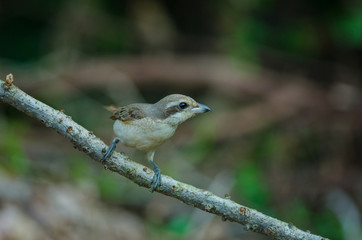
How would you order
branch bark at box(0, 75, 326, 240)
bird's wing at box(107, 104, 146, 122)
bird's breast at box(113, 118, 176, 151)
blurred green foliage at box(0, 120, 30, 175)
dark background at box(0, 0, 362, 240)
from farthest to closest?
dark background at box(0, 0, 362, 240) < blurred green foliage at box(0, 120, 30, 175) < bird's wing at box(107, 104, 146, 122) < bird's breast at box(113, 118, 176, 151) < branch bark at box(0, 75, 326, 240)

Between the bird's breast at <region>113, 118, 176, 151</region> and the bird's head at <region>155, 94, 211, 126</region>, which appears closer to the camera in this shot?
the bird's breast at <region>113, 118, 176, 151</region>

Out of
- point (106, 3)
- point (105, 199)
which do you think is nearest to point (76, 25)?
point (106, 3)

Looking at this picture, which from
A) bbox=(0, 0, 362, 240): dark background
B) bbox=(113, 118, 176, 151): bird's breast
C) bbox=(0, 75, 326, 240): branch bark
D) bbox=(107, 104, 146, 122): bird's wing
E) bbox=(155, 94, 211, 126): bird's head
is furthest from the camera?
bbox=(0, 0, 362, 240): dark background

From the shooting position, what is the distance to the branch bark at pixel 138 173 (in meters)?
3.25

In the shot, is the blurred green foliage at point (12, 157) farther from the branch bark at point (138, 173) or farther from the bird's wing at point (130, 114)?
the branch bark at point (138, 173)

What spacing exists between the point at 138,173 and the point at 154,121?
819 millimetres

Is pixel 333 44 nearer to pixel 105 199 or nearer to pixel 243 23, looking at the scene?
pixel 243 23

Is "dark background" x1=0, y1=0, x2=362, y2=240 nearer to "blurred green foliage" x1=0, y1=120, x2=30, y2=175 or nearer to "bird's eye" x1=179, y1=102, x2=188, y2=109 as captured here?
"blurred green foliage" x1=0, y1=120, x2=30, y2=175

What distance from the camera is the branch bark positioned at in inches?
128

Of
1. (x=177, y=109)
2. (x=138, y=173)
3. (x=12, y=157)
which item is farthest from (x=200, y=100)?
(x=138, y=173)

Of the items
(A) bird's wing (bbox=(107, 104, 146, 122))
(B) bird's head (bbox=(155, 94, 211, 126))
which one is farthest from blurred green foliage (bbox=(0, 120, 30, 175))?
(B) bird's head (bbox=(155, 94, 211, 126))

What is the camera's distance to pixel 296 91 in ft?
32.3

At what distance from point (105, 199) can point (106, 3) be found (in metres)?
5.70

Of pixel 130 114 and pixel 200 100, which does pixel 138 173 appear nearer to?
pixel 130 114
